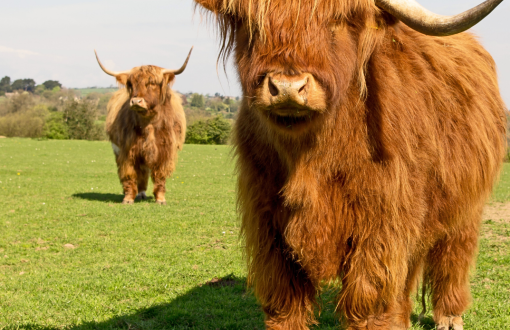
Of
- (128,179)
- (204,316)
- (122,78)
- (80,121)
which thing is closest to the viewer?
(204,316)

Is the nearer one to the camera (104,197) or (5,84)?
(104,197)

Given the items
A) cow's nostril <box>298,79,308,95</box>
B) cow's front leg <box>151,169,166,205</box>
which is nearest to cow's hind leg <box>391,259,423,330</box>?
cow's nostril <box>298,79,308,95</box>

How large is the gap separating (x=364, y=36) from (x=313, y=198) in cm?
90

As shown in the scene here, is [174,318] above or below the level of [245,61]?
below

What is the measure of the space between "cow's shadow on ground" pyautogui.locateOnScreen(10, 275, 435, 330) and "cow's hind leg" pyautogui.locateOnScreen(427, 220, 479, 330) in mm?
258

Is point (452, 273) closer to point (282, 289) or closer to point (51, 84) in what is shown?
point (282, 289)

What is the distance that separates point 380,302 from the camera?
2.67m

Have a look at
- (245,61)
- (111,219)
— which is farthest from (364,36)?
(111,219)

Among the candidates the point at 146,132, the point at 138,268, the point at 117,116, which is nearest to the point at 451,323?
the point at 138,268

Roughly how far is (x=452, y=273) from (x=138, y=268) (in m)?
3.50

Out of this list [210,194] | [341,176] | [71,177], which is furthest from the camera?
[71,177]

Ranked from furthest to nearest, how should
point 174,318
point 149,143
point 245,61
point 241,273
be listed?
point 149,143
point 241,273
point 174,318
point 245,61

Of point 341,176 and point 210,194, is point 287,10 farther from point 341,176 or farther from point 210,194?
point 210,194

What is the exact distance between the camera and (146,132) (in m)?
10.4
